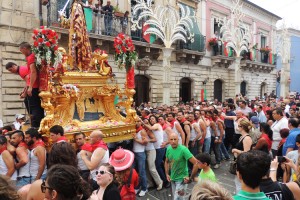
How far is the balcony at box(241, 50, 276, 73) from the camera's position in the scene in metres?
23.9

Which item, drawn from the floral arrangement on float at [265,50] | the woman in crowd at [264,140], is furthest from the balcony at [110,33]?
the floral arrangement on float at [265,50]

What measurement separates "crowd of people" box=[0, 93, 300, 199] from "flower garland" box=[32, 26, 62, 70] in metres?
1.23

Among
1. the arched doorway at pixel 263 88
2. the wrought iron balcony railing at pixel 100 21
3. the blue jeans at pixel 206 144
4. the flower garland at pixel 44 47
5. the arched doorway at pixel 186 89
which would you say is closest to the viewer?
the flower garland at pixel 44 47

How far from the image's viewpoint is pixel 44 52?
504 centimetres

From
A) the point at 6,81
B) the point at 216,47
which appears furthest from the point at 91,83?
the point at 216,47

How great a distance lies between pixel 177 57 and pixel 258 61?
11.8m

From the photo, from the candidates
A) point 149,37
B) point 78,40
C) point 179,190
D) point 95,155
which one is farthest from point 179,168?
point 149,37

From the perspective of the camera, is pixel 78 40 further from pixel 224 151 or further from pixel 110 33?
pixel 110 33

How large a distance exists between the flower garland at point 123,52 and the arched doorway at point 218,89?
15.6 m

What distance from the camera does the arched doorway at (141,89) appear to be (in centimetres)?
1586

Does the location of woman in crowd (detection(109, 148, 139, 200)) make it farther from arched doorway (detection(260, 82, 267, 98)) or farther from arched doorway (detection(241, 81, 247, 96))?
arched doorway (detection(260, 82, 267, 98))

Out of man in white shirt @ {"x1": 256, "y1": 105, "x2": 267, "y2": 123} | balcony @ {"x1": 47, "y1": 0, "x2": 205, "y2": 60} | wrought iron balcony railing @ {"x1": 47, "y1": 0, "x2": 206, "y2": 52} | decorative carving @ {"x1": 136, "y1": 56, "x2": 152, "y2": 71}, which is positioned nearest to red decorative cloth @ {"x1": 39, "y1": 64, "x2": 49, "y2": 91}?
balcony @ {"x1": 47, "y1": 0, "x2": 205, "y2": 60}

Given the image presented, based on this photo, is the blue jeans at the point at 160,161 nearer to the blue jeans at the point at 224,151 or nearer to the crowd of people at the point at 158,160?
the crowd of people at the point at 158,160

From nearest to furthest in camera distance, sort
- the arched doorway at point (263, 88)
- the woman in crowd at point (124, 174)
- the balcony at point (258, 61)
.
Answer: the woman in crowd at point (124, 174), the balcony at point (258, 61), the arched doorway at point (263, 88)
